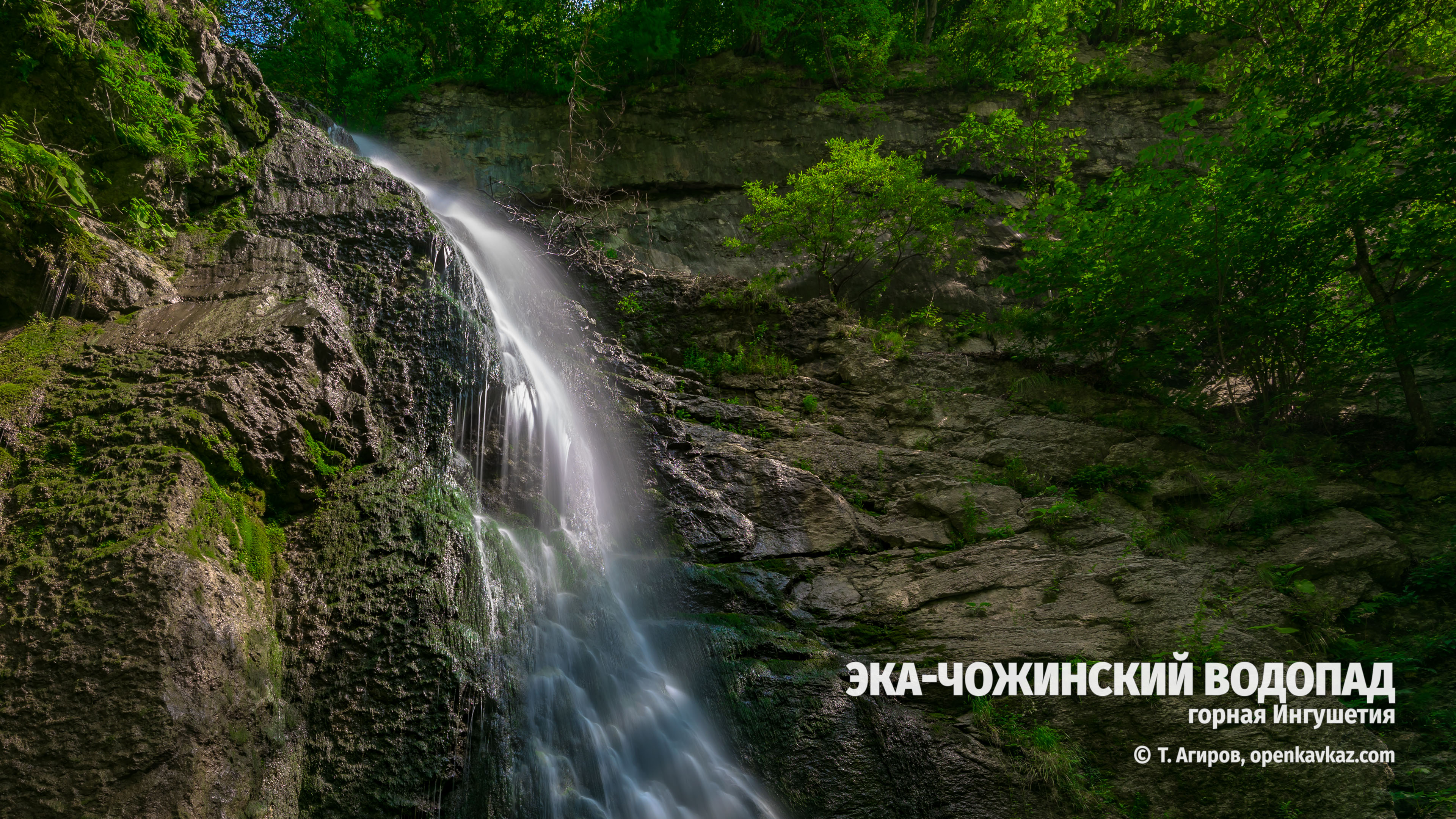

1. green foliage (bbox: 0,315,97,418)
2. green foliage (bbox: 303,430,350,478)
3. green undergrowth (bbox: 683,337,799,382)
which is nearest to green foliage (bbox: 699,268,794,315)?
green undergrowth (bbox: 683,337,799,382)

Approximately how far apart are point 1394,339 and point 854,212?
735 centimetres

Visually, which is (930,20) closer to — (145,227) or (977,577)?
(977,577)

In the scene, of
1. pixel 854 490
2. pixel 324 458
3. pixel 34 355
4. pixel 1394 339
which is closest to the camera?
pixel 34 355

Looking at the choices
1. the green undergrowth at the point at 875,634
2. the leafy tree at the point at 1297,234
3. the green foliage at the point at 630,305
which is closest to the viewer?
the green undergrowth at the point at 875,634

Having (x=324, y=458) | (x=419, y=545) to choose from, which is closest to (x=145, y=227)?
(x=324, y=458)

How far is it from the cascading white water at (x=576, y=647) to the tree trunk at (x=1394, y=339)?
8888mm

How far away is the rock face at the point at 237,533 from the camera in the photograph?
3418 mm

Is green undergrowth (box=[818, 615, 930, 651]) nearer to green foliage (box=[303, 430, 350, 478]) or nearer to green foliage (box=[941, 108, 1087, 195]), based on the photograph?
green foliage (box=[303, 430, 350, 478])

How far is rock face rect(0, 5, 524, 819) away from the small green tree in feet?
22.5

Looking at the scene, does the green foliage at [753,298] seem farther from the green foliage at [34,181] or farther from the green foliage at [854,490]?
the green foliage at [34,181]

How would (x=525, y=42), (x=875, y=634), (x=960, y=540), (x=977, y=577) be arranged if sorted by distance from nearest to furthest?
1. (x=875, y=634)
2. (x=977, y=577)
3. (x=960, y=540)
4. (x=525, y=42)

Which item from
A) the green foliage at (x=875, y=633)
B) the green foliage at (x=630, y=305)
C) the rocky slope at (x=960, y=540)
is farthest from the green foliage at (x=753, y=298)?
the green foliage at (x=875, y=633)

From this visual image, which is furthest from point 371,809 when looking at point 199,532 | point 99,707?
point 199,532

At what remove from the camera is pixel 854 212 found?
11805mm
